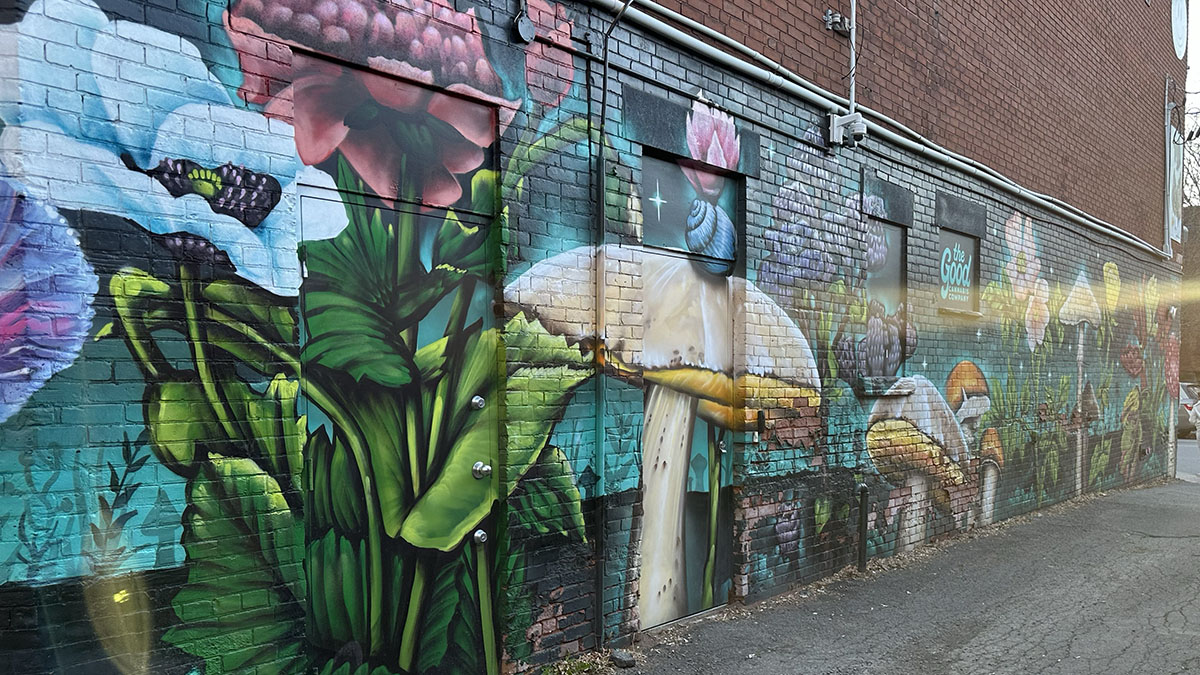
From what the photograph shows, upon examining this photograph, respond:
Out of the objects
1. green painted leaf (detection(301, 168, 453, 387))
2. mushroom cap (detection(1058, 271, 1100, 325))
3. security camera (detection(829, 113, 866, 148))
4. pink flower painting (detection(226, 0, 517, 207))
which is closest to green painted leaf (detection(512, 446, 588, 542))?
green painted leaf (detection(301, 168, 453, 387))

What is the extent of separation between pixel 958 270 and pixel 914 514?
2586mm

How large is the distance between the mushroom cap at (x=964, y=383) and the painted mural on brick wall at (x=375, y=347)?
1902 mm

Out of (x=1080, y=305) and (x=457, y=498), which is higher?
(x=1080, y=305)

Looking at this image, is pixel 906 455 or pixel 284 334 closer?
pixel 284 334

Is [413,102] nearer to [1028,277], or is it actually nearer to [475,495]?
[475,495]

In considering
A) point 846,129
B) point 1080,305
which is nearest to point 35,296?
point 846,129

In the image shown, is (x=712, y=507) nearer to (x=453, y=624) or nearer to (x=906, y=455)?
(x=453, y=624)

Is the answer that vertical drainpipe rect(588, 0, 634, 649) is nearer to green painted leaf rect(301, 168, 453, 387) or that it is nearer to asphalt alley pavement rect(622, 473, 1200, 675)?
asphalt alley pavement rect(622, 473, 1200, 675)

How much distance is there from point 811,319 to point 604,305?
7.63ft

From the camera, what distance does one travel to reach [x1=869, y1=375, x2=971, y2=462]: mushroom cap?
728 cm

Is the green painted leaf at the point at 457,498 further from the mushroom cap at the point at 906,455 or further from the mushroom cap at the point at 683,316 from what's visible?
the mushroom cap at the point at 906,455

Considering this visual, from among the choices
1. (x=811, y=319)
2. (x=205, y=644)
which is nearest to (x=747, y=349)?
(x=811, y=319)

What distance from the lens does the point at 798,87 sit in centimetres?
614

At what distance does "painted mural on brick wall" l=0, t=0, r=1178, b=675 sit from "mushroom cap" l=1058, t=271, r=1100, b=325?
17.6ft
